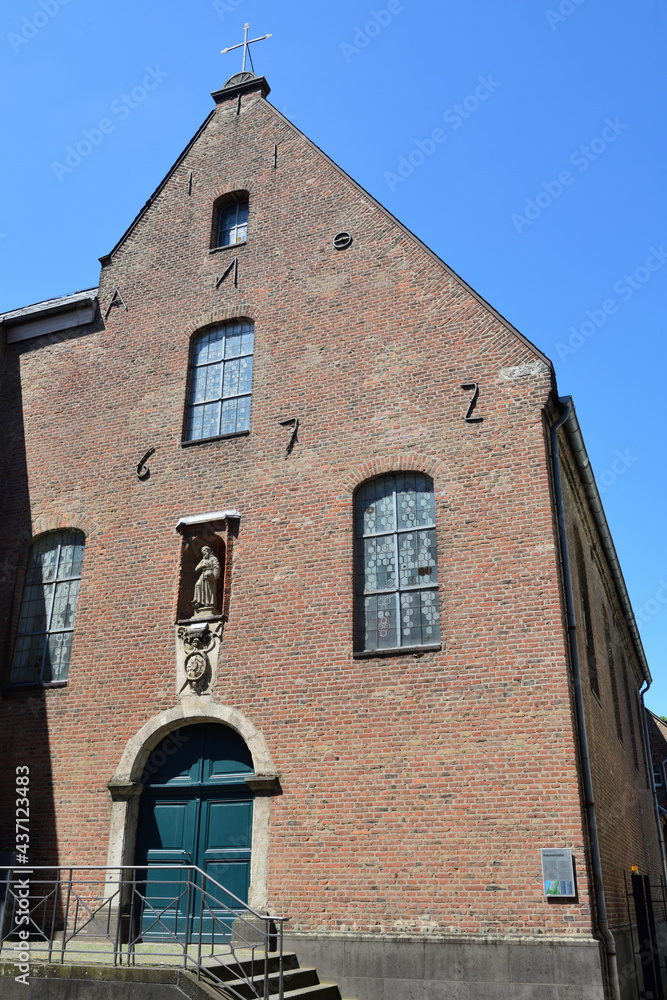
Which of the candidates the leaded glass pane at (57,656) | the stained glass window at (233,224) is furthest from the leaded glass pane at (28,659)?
the stained glass window at (233,224)

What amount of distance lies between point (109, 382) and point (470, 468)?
6.62 meters

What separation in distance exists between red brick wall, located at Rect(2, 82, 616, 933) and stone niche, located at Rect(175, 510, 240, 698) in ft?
0.65

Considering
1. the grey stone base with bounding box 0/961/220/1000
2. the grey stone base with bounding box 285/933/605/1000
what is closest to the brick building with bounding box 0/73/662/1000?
the grey stone base with bounding box 285/933/605/1000

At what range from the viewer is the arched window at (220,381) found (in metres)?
13.0

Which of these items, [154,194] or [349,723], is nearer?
[349,723]

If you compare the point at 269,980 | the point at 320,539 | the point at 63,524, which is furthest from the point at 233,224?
the point at 269,980

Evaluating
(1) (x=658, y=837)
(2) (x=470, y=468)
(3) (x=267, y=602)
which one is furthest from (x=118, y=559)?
(1) (x=658, y=837)

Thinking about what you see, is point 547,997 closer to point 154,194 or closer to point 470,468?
point 470,468

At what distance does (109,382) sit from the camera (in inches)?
555

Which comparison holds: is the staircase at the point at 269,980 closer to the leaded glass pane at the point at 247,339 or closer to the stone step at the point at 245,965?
the stone step at the point at 245,965

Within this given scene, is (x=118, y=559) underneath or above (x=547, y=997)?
above

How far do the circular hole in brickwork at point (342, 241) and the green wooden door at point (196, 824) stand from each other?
24.5 feet

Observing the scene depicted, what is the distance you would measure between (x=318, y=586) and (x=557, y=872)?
4.43 metres

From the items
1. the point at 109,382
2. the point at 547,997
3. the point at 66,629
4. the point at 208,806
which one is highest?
the point at 109,382
